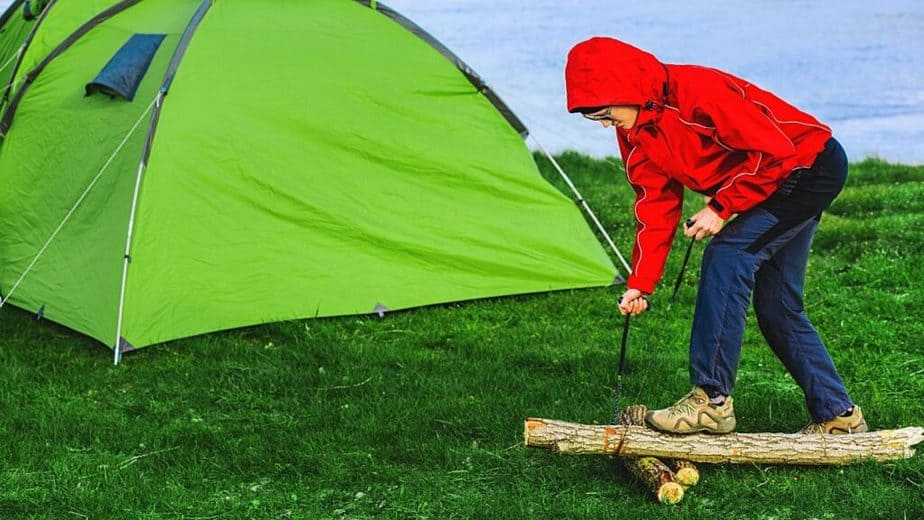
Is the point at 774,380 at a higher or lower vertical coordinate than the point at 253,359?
higher

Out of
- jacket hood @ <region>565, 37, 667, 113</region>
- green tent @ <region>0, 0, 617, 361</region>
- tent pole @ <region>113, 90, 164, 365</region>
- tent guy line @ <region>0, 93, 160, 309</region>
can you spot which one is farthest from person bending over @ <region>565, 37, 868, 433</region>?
tent guy line @ <region>0, 93, 160, 309</region>

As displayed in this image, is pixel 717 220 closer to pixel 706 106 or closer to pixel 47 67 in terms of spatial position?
pixel 706 106

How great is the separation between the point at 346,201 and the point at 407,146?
17.1 inches

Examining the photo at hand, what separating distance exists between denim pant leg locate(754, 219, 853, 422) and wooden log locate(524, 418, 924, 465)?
0.56ft

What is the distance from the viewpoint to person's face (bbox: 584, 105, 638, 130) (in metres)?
3.96

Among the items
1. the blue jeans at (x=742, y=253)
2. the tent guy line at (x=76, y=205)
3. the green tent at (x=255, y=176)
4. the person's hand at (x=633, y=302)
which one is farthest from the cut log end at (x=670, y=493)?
the tent guy line at (x=76, y=205)

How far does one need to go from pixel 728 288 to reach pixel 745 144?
1.49 feet

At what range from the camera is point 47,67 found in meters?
6.87

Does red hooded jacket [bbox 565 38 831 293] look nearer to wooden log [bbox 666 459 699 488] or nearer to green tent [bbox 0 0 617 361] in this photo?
wooden log [bbox 666 459 699 488]

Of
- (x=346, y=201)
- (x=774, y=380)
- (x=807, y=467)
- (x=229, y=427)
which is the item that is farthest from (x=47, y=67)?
(x=807, y=467)

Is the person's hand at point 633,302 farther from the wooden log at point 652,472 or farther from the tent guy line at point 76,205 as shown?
the tent guy line at point 76,205

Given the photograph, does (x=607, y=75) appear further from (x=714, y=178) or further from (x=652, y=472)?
(x=652, y=472)

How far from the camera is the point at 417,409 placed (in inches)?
202

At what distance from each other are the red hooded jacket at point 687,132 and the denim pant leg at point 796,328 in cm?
34
